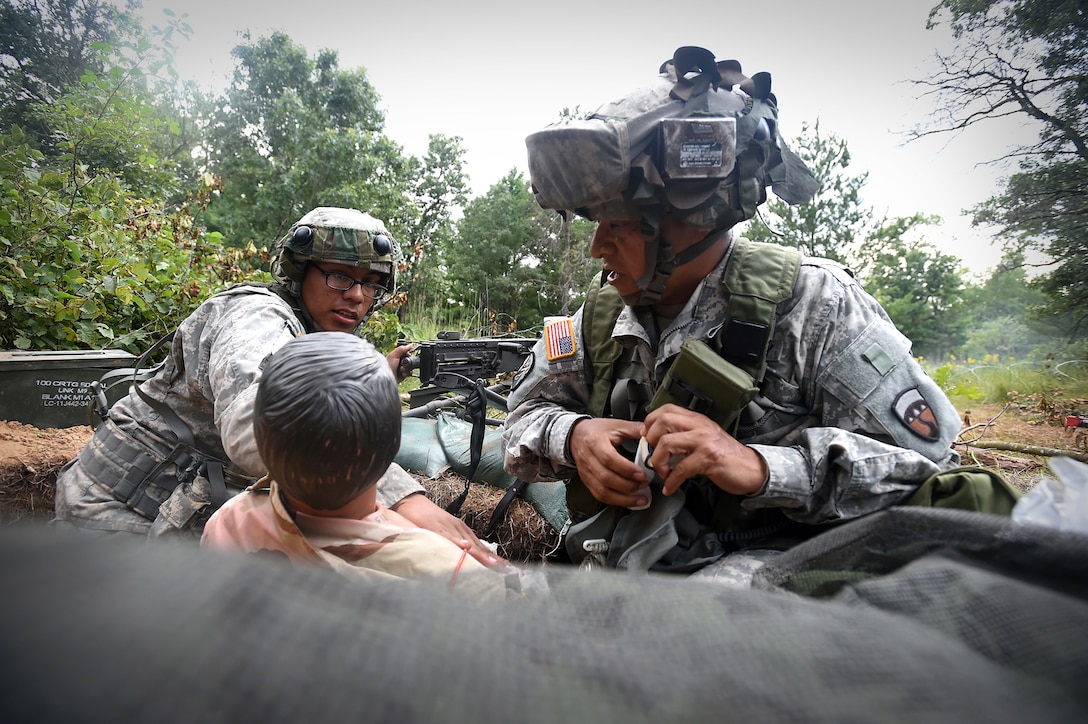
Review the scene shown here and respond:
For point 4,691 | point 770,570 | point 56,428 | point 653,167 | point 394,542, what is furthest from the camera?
point 56,428

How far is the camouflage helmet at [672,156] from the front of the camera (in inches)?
65.5

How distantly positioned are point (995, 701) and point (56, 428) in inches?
206

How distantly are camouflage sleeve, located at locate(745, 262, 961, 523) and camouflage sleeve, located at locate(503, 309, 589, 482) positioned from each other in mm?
661

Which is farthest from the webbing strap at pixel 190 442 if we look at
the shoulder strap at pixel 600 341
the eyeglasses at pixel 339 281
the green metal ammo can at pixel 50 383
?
the green metal ammo can at pixel 50 383

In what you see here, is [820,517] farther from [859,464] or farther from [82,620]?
[82,620]

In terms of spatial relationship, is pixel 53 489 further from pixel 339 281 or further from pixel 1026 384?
pixel 1026 384

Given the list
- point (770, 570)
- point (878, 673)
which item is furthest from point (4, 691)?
point (770, 570)

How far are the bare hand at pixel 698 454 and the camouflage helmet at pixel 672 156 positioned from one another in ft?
1.67

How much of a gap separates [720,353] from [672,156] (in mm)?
617

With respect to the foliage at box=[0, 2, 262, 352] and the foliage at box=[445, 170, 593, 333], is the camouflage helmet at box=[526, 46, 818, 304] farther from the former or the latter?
the foliage at box=[445, 170, 593, 333]

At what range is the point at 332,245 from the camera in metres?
2.82

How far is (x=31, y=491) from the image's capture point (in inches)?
143

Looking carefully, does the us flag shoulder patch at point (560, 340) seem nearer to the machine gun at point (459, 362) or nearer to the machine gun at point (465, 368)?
the machine gun at point (465, 368)

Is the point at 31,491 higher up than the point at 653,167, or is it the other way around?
the point at 653,167
